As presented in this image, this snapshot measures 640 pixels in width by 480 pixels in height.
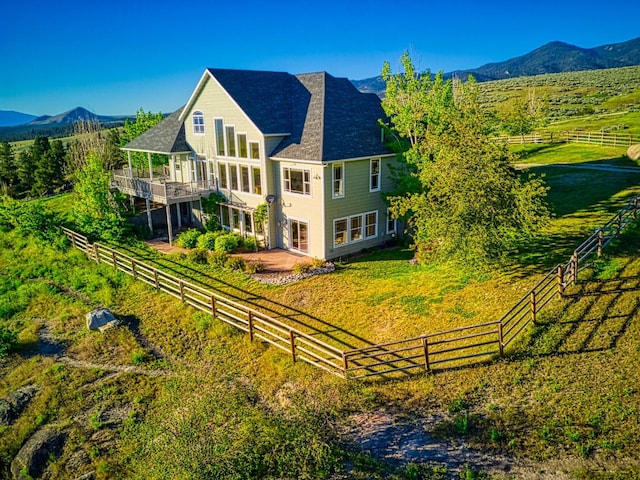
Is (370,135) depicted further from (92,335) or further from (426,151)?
(92,335)

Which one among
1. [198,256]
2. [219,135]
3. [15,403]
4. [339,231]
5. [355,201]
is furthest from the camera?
[219,135]

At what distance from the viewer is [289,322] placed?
18.6 metres

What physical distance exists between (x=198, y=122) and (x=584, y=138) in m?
39.4

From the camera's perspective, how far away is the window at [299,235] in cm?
2620

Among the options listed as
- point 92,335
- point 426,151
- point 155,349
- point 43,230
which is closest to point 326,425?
point 155,349

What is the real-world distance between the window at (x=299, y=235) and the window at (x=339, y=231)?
1645 millimetres

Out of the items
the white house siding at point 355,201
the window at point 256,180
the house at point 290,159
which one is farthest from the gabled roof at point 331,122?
the window at point 256,180

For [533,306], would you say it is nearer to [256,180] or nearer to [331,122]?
[331,122]

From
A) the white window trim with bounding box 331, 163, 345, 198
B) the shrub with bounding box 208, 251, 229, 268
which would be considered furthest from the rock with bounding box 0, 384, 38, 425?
the white window trim with bounding box 331, 163, 345, 198

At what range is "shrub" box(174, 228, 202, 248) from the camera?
28969mm

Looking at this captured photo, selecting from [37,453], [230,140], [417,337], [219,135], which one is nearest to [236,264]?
[230,140]

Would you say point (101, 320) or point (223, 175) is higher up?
point (223, 175)

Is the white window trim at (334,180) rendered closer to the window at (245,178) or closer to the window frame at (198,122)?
the window at (245,178)

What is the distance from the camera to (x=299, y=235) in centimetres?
2667
